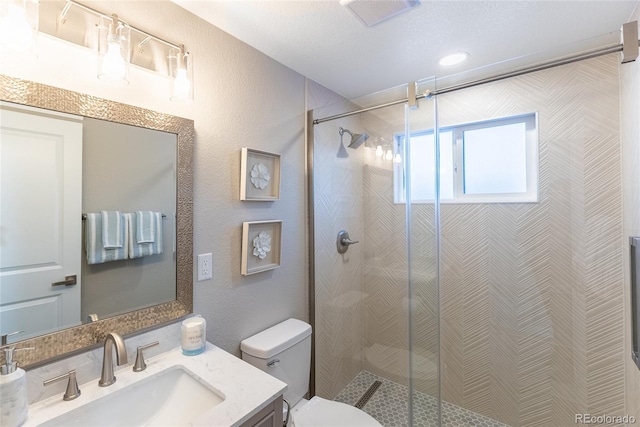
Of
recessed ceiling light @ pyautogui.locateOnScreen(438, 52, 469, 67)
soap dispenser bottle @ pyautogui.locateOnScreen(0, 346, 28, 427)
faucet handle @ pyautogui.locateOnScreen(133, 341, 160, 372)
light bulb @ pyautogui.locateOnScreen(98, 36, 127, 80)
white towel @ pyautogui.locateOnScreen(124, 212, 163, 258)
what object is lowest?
faucet handle @ pyautogui.locateOnScreen(133, 341, 160, 372)

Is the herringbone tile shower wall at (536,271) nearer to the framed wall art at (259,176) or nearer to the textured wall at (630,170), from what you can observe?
the textured wall at (630,170)

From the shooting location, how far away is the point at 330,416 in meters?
1.44

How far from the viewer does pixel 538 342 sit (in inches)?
70.0

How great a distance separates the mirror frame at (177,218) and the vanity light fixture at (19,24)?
0.10 meters

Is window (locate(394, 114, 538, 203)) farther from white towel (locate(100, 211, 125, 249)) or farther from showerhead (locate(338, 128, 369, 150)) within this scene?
white towel (locate(100, 211, 125, 249))

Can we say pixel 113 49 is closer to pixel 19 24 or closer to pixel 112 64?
pixel 112 64

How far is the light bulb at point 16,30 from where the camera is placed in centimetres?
80

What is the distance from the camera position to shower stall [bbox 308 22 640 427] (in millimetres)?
1602

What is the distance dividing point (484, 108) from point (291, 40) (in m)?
1.38

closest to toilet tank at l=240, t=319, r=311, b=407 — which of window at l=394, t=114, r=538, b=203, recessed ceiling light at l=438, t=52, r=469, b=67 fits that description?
window at l=394, t=114, r=538, b=203

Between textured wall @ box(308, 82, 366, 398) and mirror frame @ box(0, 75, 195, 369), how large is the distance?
2.92 feet

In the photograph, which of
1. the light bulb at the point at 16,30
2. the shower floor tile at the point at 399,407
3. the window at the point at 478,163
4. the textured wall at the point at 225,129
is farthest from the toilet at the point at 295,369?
the light bulb at the point at 16,30

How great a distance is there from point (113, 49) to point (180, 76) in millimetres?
237

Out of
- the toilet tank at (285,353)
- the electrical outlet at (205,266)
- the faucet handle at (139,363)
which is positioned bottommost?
the toilet tank at (285,353)
